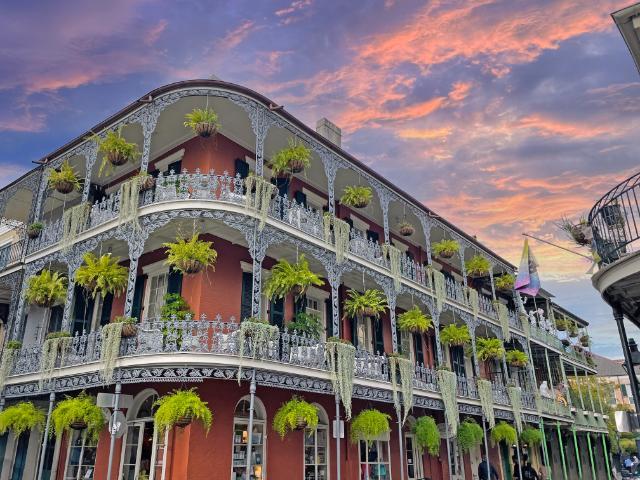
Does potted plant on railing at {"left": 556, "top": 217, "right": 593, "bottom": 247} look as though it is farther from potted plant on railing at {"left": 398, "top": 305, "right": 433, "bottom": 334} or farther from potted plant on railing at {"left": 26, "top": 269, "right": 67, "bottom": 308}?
potted plant on railing at {"left": 26, "top": 269, "right": 67, "bottom": 308}

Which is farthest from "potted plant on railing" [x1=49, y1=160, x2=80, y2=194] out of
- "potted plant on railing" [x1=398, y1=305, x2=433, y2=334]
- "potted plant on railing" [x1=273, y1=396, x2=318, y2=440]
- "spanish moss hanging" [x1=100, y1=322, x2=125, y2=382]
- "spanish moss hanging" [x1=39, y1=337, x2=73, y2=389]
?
"potted plant on railing" [x1=398, y1=305, x2=433, y2=334]

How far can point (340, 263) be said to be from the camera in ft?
44.7

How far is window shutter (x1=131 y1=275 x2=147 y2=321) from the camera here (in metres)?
13.6

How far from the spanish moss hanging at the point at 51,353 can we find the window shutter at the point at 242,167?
19.1 ft

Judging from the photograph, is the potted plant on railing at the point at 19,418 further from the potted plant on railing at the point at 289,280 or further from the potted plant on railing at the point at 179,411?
the potted plant on railing at the point at 289,280

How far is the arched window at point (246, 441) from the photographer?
38.4ft

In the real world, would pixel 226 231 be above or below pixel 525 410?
above

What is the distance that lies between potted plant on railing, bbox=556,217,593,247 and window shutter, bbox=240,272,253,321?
24.6 ft

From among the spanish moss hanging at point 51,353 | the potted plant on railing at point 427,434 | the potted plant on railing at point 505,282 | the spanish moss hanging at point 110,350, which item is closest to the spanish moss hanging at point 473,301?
the potted plant on railing at point 505,282

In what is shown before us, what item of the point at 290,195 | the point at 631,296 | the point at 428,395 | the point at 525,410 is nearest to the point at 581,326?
the point at 525,410

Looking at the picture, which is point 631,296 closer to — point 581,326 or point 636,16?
point 636,16

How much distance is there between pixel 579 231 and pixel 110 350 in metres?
8.97

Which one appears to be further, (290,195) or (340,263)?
(290,195)

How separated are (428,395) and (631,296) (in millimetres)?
8313
